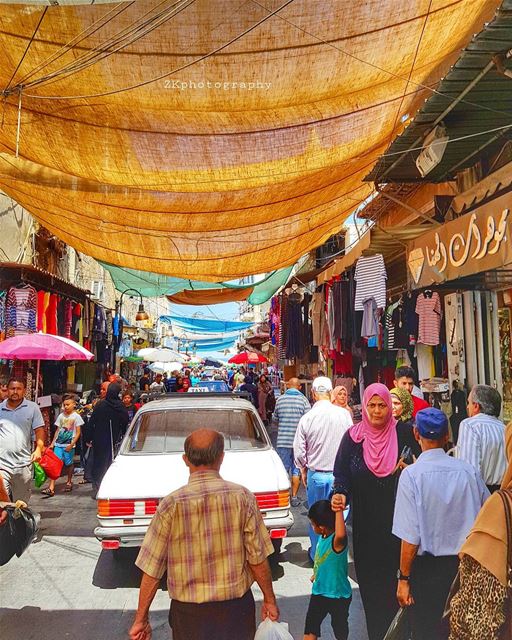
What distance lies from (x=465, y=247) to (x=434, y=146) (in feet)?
4.33

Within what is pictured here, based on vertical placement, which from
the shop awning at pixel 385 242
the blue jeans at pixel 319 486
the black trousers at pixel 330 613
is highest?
the shop awning at pixel 385 242

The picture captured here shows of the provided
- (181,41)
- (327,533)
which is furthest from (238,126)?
(327,533)

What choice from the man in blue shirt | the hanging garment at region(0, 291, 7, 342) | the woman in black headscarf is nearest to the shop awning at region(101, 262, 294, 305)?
the hanging garment at region(0, 291, 7, 342)

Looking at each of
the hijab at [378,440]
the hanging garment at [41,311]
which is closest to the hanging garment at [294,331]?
the hanging garment at [41,311]

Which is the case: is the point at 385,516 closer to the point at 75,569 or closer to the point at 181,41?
the point at 75,569

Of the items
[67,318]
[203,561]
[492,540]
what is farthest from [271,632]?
[67,318]

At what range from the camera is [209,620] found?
7.72 ft

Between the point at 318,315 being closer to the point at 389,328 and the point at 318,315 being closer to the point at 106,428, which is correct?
the point at 389,328

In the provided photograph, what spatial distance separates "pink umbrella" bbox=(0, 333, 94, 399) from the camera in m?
8.16

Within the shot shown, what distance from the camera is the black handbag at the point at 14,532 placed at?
3639 mm

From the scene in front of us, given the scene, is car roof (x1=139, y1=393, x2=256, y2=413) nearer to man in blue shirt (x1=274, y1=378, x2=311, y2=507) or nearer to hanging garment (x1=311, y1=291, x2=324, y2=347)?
man in blue shirt (x1=274, y1=378, x2=311, y2=507)

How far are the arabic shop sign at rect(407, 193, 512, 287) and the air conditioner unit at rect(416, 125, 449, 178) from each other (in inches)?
31.3

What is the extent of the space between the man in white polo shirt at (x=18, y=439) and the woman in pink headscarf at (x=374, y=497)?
11.9ft

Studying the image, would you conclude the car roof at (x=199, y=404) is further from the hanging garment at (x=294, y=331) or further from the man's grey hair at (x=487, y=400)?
the hanging garment at (x=294, y=331)
